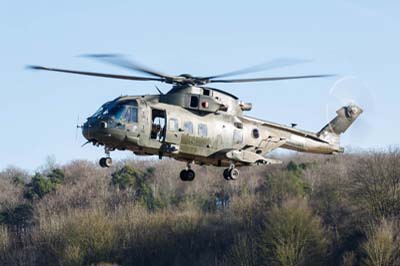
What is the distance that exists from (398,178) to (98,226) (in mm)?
23687

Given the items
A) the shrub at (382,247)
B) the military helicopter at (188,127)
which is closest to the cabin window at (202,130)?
the military helicopter at (188,127)

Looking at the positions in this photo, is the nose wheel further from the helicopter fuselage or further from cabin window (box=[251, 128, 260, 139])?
cabin window (box=[251, 128, 260, 139])

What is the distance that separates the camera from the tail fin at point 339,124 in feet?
178

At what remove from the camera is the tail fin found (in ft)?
178

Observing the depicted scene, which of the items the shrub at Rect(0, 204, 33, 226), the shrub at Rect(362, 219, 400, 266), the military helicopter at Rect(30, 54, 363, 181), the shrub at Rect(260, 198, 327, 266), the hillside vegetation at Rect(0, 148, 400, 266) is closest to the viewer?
the military helicopter at Rect(30, 54, 363, 181)

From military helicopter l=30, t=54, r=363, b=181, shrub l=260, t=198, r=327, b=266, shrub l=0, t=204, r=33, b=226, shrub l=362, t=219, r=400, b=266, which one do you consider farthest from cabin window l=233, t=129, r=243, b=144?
shrub l=0, t=204, r=33, b=226

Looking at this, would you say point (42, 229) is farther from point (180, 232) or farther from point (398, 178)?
point (398, 178)

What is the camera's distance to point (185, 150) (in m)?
48.3

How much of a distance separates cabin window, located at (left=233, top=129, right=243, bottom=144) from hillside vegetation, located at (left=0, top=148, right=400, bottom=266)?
31.6 metres

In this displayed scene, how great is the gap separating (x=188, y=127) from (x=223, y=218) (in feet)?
167

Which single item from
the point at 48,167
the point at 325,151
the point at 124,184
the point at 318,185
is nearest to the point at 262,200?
the point at 318,185

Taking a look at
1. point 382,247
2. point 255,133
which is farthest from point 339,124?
point 382,247

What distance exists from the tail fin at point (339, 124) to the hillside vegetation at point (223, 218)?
25.1 m

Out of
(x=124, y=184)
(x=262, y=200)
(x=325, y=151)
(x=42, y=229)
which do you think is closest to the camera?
(x=325, y=151)
